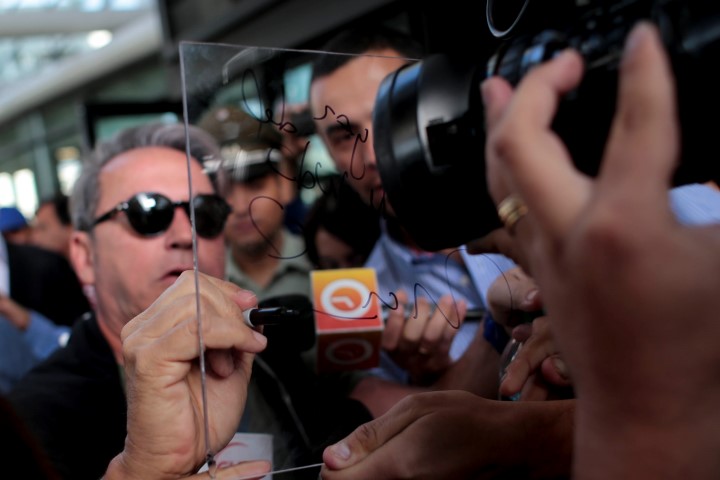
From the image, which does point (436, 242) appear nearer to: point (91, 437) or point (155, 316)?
point (155, 316)

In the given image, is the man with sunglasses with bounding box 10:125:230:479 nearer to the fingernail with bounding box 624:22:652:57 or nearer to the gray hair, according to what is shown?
the gray hair

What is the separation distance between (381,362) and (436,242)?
13.0 inches

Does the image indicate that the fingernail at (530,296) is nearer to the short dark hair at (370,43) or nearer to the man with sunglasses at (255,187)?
the man with sunglasses at (255,187)

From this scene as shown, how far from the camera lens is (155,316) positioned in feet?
2.02

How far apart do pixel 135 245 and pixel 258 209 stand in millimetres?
310

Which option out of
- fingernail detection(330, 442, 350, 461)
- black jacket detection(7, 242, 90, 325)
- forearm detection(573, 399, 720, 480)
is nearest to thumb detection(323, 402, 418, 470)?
fingernail detection(330, 442, 350, 461)

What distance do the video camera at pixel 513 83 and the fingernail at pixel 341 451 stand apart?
0.62 ft

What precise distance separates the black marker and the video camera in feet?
0.44

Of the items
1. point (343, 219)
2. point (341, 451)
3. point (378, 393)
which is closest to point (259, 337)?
point (341, 451)

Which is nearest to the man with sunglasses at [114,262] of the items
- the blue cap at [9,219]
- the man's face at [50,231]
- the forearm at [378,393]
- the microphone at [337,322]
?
the microphone at [337,322]

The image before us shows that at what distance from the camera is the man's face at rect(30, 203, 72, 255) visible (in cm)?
382

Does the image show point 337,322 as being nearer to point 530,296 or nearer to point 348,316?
point 348,316

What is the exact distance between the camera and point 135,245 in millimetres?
946

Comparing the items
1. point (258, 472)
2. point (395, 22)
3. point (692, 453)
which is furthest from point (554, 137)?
point (395, 22)
